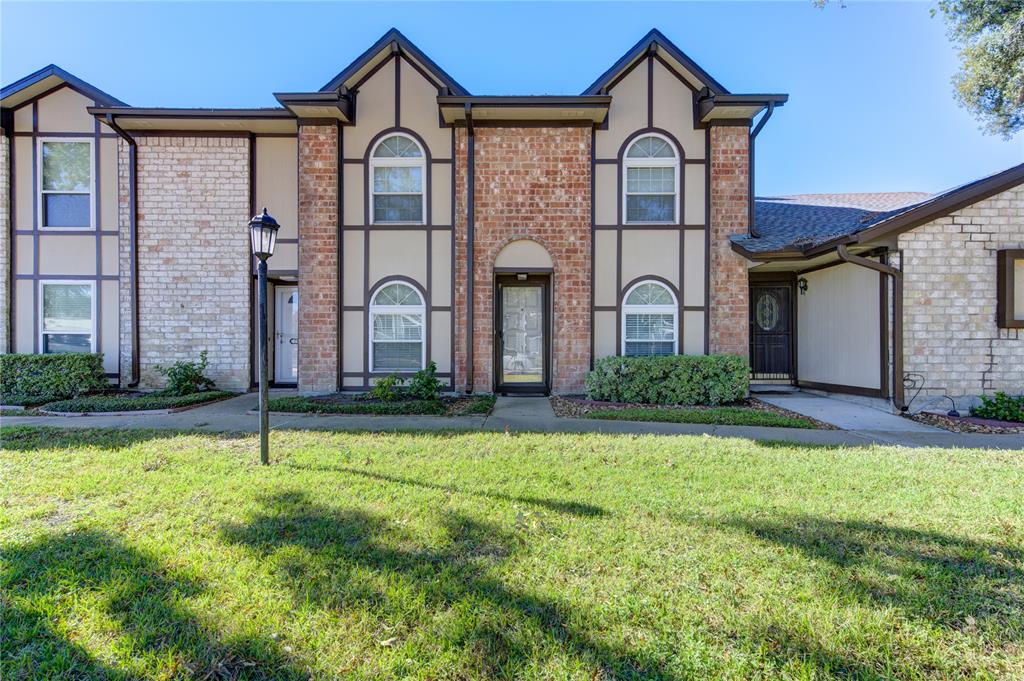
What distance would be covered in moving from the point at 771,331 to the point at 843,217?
3.08 metres

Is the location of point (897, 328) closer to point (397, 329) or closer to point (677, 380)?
point (677, 380)

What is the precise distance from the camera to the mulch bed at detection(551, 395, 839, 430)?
7479mm

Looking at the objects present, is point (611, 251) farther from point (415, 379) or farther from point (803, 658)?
point (803, 658)

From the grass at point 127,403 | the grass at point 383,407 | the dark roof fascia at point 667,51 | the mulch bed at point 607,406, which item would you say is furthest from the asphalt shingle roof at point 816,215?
the grass at point 127,403

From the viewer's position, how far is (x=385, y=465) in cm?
459

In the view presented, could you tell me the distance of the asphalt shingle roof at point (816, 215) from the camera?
8695mm

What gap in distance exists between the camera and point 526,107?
339 inches

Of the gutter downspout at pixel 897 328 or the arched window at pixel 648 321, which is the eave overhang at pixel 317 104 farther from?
the gutter downspout at pixel 897 328

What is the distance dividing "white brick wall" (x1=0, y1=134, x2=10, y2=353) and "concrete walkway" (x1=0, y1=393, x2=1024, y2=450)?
3765 millimetres

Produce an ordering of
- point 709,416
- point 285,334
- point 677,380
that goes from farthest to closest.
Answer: point 285,334, point 677,380, point 709,416

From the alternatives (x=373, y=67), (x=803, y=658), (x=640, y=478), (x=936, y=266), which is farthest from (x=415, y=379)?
(x=936, y=266)

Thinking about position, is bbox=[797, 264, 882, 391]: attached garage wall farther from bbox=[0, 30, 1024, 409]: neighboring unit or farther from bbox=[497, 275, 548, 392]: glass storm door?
bbox=[497, 275, 548, 392]: glass storm door

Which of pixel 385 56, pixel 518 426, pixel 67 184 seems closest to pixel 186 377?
pixel 67 184

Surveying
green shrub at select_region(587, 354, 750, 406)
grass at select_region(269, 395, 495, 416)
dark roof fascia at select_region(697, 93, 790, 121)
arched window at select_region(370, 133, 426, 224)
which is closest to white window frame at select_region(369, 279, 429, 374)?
grass at select_region(269, 395, 495, 416)
